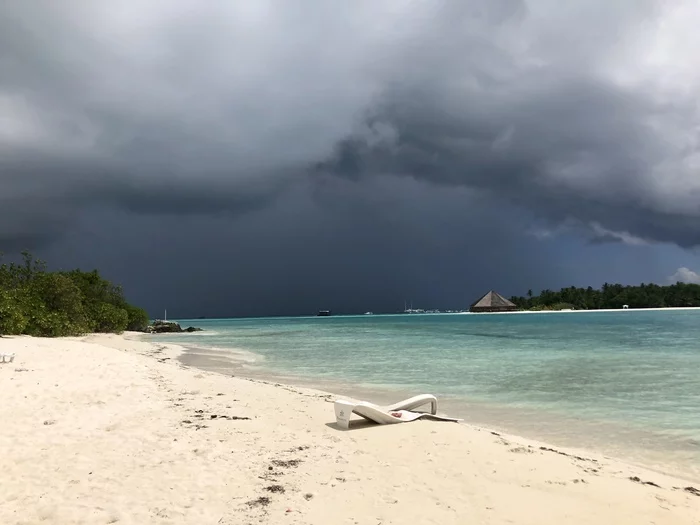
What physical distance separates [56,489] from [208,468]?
1697 mm

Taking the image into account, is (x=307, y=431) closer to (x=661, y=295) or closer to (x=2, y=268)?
(x=2, y=268)

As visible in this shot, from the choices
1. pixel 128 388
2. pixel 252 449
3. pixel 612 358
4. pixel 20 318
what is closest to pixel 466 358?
pixel 612 358

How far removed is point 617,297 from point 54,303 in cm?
17614

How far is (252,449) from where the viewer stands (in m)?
7.24

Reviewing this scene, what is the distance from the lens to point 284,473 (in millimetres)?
6180

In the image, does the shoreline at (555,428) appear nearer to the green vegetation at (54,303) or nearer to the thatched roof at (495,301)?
the green vegetation at (54,303)

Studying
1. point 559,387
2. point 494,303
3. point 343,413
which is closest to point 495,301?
point 494,303

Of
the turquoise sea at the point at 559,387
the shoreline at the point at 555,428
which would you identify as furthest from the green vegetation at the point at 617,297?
the shoreline at the point at 555,428

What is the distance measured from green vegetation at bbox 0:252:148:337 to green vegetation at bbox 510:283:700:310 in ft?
525

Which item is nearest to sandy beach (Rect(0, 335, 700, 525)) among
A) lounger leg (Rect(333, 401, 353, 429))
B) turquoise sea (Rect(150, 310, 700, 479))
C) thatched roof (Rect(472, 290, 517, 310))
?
lounger leg (Rect(333, 401, 353, 429))

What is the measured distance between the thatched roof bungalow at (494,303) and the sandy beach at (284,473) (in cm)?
17122

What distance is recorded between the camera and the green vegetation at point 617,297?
15862cm

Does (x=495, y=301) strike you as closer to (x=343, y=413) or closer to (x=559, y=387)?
(x=559, y=387)

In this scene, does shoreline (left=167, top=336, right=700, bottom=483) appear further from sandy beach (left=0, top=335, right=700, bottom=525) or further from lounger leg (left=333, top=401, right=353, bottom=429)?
lounger leg (left=333, top=401, right=353, bottom=429)
